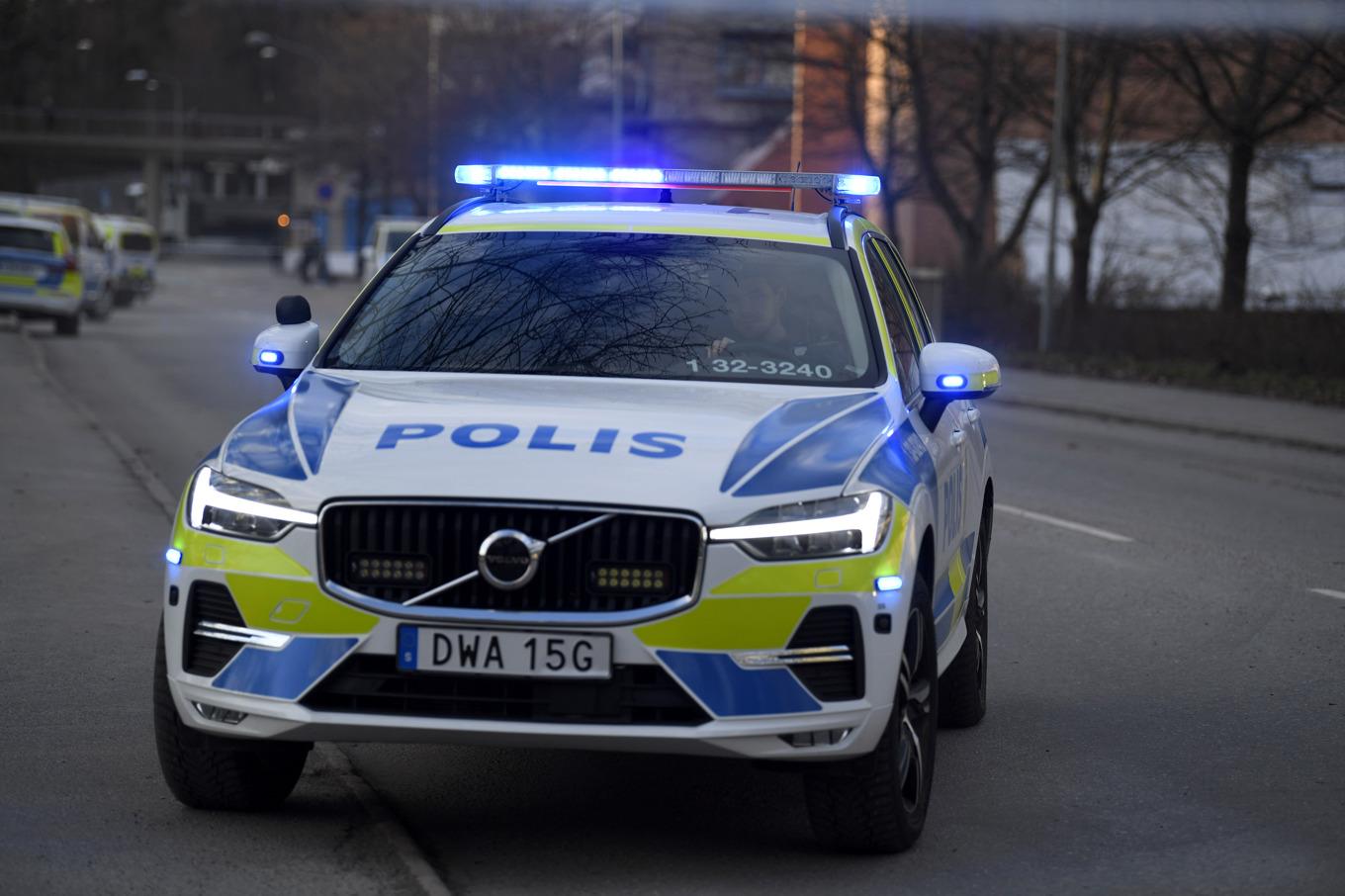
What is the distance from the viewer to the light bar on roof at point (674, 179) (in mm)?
7045

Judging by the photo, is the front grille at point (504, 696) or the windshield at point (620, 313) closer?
the front grille at point (504, 696)

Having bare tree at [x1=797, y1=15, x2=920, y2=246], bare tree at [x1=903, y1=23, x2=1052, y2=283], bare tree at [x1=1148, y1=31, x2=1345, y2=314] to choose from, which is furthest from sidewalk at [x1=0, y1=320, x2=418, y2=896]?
bare tree at [x1=797, y1=15, x2=920, y2=246]

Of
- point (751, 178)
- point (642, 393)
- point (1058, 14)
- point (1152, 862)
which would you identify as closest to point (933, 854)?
point (1152, 862)

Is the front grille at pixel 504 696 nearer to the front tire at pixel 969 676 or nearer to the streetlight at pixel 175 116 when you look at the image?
the front tire at pixel 969 676

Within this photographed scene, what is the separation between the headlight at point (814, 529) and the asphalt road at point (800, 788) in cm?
82

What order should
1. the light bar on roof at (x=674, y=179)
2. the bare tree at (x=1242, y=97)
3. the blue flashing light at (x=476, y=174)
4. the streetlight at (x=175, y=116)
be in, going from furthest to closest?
the streetlight at (x=175, y=116)
the bare tree at (x=1242, y=97)
the blue flashing light at (x=476, y=174)
the light bar on roof at (x=674, y=179)

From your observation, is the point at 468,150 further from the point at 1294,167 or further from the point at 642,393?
the point at 642,393

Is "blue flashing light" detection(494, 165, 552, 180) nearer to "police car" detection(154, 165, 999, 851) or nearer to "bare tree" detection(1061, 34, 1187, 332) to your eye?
"police car" detection(154, 165, 999, 851)

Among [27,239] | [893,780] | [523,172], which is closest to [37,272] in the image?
[27,239]

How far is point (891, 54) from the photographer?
40375 mm

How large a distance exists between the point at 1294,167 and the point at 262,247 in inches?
3625

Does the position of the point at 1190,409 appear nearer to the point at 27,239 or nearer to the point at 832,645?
the point at 27,239

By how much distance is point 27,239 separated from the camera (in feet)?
116

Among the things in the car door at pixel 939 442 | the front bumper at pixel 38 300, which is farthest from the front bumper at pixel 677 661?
the front bumper at pixel 38 300
